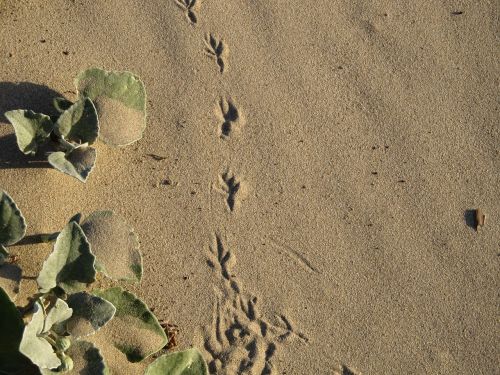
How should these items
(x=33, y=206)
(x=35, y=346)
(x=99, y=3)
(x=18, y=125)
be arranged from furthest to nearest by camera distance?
(x=99, y=3), (x=33, y=206), (x=18, y=125), (x=35, y=346)

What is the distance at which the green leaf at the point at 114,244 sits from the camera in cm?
290

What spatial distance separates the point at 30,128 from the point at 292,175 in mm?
1206

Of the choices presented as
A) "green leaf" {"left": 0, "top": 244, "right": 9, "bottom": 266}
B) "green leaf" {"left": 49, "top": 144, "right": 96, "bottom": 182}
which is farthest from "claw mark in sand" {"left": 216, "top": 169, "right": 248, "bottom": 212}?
"green leaf" {"left": 0, "top": 244, "right": 9, "bottom": 266}

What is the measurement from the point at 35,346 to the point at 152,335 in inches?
20.7

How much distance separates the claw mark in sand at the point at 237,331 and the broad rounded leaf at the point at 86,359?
1.78 feet

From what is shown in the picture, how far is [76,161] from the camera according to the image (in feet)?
9.68

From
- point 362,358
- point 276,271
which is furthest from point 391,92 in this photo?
point 362,358

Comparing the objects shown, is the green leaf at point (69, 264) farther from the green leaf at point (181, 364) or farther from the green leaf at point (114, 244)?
the green leaf at point (181, 364)

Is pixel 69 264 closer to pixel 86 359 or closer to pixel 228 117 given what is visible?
pixel 86 359

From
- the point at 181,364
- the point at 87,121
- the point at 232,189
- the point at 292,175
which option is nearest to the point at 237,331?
the point at 181,364

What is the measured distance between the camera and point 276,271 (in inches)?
127

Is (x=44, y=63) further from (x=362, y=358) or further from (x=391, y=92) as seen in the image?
(x=362, y=358)

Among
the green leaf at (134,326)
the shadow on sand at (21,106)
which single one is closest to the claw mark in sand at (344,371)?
the green leaf at (134,326)

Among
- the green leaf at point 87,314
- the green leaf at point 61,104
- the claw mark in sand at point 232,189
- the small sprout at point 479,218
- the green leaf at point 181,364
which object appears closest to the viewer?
the green leaf at point 87,314
